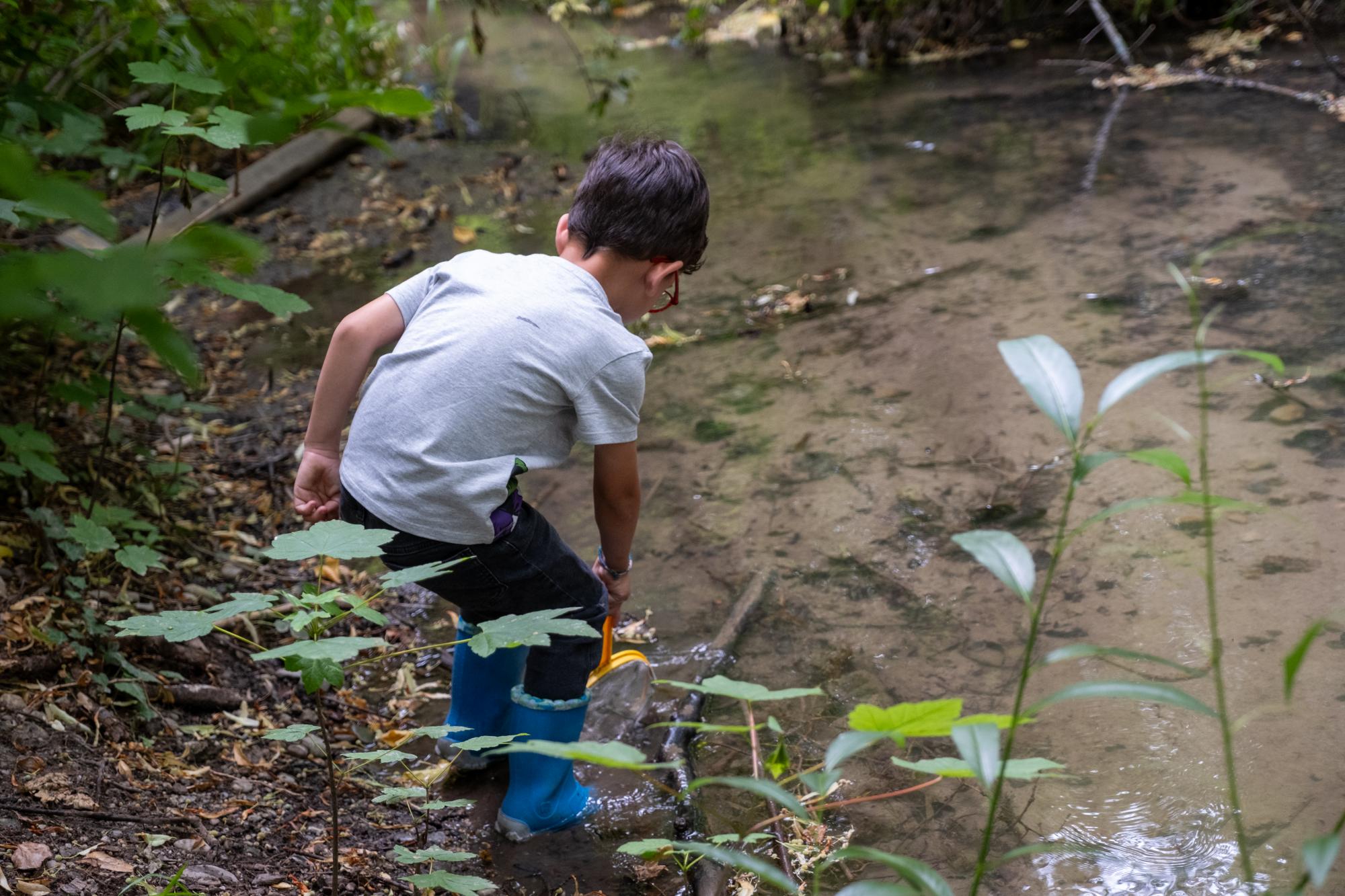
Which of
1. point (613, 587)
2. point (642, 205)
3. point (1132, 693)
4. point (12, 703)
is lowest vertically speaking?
point (12, 703)

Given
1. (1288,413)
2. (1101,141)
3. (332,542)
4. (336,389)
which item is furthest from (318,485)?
(1101,141)

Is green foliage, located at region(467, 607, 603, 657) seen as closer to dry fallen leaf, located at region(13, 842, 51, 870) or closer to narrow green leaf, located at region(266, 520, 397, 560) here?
narrow green leaf, located at region(266, 520, 397, 560)

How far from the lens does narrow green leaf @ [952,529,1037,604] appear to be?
0.95 metres

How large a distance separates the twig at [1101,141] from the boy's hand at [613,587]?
331cm

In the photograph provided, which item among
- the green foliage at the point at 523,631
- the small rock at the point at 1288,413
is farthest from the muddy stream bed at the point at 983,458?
the green foliage at the point at 523,631

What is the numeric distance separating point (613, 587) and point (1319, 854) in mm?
1396

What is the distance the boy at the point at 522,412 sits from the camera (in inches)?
68.1

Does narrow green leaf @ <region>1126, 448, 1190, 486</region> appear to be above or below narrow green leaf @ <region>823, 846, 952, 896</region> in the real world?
above

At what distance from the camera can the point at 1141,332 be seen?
3189 mm

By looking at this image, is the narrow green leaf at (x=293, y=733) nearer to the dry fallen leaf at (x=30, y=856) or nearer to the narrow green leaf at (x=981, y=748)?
the dry fallen leaf at (x=30, y=856)

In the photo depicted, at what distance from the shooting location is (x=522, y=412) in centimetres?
175

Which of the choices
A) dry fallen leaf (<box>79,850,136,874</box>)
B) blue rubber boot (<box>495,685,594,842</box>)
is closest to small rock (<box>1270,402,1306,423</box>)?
blue rubber boot (<box>495,685,594,842</box>)

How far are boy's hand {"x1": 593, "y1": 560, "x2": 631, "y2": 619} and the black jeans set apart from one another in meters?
0.08

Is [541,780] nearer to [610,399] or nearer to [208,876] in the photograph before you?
[208,876]
